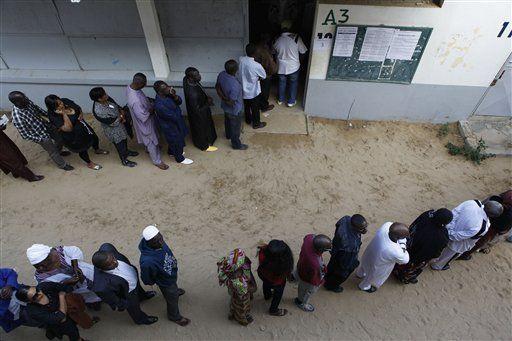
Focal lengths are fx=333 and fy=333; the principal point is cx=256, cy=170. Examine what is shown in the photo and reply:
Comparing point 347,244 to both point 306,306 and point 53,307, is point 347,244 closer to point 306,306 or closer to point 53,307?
point 306,306

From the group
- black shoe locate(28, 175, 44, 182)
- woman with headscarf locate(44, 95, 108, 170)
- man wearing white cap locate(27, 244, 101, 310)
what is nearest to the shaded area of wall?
woman with headscarf locate(44, 95, 108, 170)

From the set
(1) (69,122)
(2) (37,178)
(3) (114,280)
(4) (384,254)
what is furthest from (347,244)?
(2) (37,178)

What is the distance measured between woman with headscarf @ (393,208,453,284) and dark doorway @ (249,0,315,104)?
3.87 meters

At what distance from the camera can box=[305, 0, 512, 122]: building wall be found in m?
5.21

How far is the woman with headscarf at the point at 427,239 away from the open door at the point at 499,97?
366 cm

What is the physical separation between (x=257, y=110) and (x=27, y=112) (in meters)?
3.66

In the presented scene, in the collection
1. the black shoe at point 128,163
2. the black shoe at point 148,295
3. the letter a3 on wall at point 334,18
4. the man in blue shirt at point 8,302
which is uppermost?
the letter a3 on wall at point 334,18

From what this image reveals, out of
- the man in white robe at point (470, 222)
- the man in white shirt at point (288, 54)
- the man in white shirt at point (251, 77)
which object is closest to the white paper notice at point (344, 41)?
the man in white shirt at point (288, 54)

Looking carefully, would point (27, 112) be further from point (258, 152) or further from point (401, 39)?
point (401, 39)

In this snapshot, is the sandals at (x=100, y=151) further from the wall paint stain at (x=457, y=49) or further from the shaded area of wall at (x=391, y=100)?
the wall paint stain at (x=457, y=49)

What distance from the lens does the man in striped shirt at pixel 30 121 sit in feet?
15.5

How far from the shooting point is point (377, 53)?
225 inches

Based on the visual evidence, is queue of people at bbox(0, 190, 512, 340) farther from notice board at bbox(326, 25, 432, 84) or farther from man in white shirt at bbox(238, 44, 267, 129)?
man in white shirt at bbox(238, 44, 267, 129)

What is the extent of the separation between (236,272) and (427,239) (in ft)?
7.13
